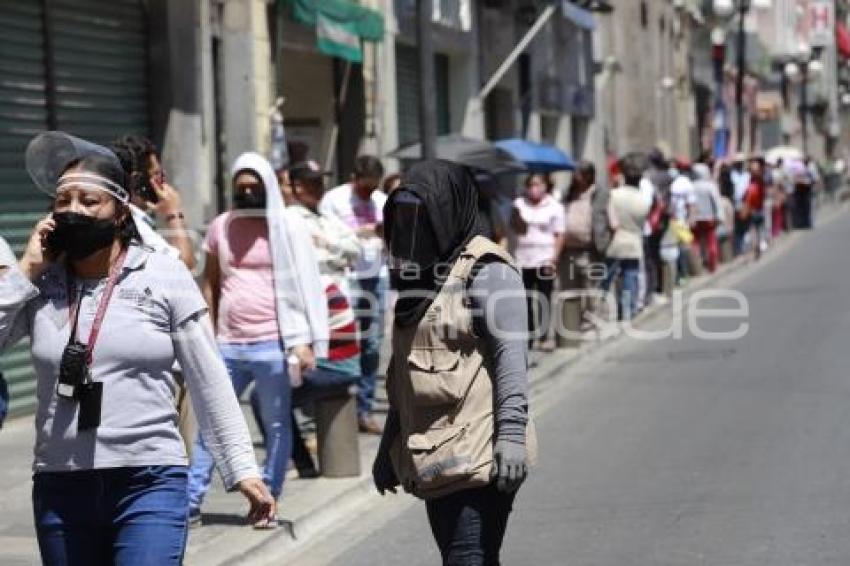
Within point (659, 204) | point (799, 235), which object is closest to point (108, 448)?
point (659, 204)

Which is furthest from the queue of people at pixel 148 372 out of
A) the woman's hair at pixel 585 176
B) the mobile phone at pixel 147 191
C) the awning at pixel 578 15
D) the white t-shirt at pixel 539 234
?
the awning at pixel 578 15

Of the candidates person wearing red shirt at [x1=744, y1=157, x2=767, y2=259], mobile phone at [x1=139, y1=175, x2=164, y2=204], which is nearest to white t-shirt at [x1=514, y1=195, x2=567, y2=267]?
mobile phone at [x1=139, y1=175, x2=164, y2=204]

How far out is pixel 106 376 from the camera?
506cm

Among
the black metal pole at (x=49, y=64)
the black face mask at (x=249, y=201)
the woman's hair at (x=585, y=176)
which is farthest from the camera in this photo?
the woman's hair at (x=585, y=176)

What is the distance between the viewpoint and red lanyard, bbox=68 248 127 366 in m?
5.05

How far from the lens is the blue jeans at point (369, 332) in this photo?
515 inches

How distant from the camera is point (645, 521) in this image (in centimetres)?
937

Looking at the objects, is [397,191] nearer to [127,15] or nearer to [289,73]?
[127,15]

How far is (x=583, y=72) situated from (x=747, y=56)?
26.3 metres

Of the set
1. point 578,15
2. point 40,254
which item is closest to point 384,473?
point 40,254

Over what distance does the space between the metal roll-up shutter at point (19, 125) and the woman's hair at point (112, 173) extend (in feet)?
29.1

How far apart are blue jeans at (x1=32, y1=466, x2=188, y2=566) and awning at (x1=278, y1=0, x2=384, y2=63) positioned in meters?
15.2

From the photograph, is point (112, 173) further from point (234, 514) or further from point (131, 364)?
point (234, 514)

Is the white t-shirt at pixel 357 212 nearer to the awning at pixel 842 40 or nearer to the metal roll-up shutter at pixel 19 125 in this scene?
the metal roll-up shutter at pixel 19 125
